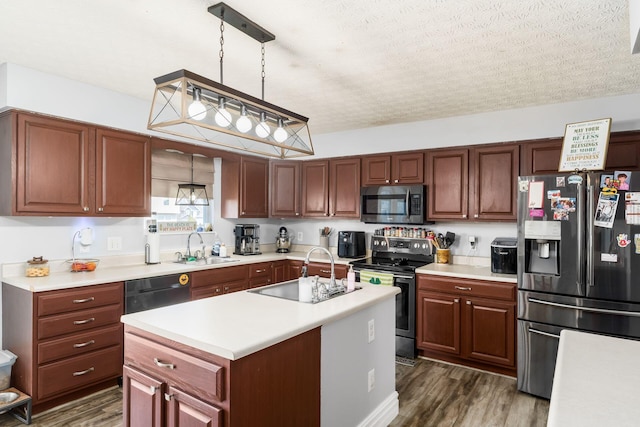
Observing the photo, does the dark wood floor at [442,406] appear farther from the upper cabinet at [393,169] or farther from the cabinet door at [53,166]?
the upper cabinet at [393,169]

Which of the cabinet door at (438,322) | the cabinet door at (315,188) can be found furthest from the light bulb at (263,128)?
the cabinet door at (315,188)

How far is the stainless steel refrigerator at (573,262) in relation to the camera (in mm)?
2618

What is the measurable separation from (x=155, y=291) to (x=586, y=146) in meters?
3.63

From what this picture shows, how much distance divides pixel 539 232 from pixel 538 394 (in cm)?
124

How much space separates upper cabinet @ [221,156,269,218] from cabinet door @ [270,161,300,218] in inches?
8.3

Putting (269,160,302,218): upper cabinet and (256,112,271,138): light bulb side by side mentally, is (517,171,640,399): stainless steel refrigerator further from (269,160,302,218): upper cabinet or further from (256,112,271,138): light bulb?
(269,160,302,218): upper cabinet

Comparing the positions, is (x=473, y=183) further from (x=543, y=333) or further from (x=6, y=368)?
(x=6, y=368)

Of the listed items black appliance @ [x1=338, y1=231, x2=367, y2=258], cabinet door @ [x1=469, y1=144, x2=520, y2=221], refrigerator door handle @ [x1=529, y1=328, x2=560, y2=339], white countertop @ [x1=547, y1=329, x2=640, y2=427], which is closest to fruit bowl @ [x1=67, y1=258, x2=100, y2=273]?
black appliance @ [x1=338, y1=231, x2=367, y2=258]

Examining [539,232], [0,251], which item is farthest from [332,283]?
[0,251]

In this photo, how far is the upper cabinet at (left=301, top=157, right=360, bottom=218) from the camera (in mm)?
4504

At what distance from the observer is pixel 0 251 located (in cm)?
287

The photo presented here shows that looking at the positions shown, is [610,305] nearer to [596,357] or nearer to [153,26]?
[596,357]

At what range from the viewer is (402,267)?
12.7 ft

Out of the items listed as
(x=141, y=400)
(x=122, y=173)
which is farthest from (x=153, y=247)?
(x=141, y=400)
